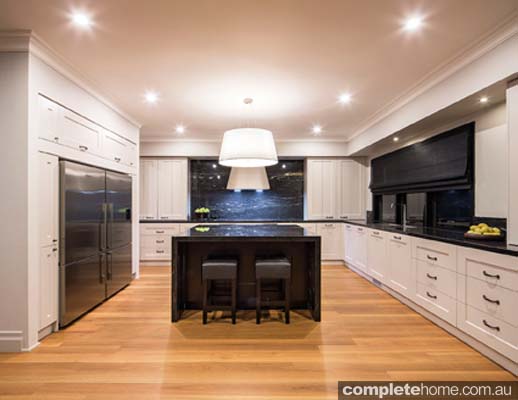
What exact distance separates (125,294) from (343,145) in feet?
15.6

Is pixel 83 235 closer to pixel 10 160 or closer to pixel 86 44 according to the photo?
pixel 10 160

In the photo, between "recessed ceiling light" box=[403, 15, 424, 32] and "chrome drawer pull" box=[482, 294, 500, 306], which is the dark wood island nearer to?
"chrome drawer pull" box=[482, 294, 500, 306]

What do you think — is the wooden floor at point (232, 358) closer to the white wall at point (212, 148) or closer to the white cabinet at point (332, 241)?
the white cabinet at point (332, 241)

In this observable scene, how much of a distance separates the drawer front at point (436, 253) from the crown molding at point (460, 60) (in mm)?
1647

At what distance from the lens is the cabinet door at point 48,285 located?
265 centimetres

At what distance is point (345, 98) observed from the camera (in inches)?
151

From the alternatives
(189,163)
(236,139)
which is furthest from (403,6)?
(189,163)

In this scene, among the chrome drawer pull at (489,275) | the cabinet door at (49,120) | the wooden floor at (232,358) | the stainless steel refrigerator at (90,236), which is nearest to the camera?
the wooden floor at (232,358)

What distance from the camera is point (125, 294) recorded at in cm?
408

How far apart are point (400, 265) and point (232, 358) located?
2.34 metres

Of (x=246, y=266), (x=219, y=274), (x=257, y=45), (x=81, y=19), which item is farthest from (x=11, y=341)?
(x=257, y=45)

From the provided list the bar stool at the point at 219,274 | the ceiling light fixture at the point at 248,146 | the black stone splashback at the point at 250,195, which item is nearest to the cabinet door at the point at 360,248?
the black stone splashback at the point at 250,195

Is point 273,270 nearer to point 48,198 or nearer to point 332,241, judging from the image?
point 48,198

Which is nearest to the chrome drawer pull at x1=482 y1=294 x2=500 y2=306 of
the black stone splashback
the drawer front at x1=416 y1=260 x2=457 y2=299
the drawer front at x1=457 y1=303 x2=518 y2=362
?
the drawer front at x1=457 y1=303 x2=518 y2=362
